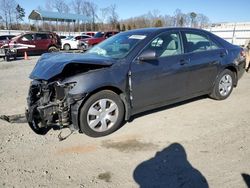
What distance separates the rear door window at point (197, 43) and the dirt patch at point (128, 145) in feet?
6.93

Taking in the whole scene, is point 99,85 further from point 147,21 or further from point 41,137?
point 147,21

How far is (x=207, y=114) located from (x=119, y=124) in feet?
6.11

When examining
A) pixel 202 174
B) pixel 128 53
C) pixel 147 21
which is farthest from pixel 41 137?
pixel 147 21

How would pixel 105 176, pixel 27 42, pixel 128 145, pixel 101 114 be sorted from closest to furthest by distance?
pixel 105 176 → pixel 128 145 → pixel 101 114 → pixel 27 42

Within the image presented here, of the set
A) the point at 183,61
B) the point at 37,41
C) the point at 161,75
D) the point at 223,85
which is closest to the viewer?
the point at 161,75

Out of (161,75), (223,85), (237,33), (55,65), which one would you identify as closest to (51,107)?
(55,65)

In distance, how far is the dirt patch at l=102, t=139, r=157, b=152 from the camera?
3943 mm

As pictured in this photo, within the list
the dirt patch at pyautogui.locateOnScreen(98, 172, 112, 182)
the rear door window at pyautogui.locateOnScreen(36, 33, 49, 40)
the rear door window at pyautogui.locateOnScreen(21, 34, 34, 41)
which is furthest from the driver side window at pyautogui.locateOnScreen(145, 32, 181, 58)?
the rear door window at pyautogui.locateOnScreen(36, 33, 49, 40)

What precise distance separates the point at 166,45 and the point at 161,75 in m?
0.61

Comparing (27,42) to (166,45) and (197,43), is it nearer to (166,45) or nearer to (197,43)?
(197,43)

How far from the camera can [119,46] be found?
Result: 496cm

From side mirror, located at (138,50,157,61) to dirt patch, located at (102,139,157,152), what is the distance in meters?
1.33

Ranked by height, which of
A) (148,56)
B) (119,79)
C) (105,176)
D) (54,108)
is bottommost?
(105,176)

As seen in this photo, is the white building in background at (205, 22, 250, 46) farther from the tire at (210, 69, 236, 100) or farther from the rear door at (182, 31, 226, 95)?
the rear door at (182, 31, 226, 95)
